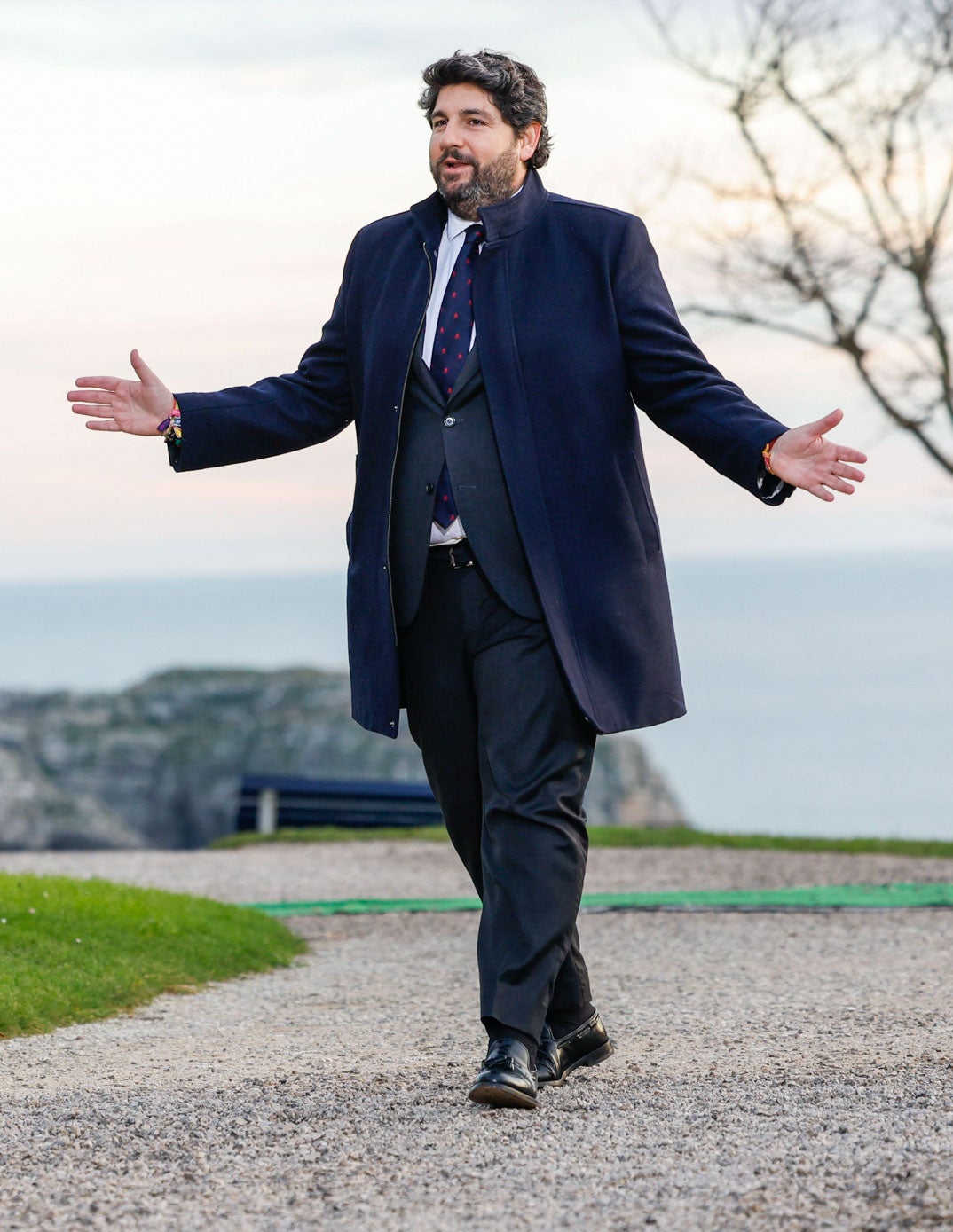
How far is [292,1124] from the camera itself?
367cm

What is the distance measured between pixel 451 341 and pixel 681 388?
56 centimetres

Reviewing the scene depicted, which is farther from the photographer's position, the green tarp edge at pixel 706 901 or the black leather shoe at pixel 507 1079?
the green tarp edge at pixel 706 901

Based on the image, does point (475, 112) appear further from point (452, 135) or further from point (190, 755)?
point (190, 755)

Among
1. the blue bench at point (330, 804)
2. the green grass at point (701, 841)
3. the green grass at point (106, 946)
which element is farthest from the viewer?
the blue bench at point (330, 804)

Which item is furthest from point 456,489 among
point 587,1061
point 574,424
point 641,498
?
point 587,1061

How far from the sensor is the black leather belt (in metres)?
3.95

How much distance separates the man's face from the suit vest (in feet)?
1.34

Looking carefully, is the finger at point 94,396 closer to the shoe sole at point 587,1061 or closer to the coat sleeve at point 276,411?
the coat sleeve at point 276,411

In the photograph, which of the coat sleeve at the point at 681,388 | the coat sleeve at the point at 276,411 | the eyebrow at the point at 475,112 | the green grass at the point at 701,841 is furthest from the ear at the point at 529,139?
the green grass at the point at 701,841

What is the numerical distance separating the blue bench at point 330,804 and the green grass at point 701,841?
944 millimetres

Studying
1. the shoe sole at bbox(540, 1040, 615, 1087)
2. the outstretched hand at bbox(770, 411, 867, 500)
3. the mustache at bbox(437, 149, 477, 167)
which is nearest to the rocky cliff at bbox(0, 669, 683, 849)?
the shoe sole at bbox(540, 1040, 615, 1087)

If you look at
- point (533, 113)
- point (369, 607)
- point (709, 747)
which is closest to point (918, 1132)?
point (369, 607)

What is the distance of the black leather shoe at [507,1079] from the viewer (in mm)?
3701

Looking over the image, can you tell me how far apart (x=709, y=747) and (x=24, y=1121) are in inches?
2400
